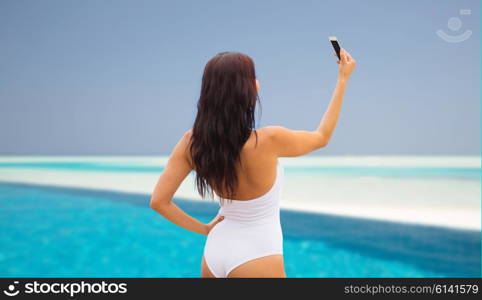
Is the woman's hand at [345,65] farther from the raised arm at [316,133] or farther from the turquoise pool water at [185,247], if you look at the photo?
the turquoise pool water at [185,247]

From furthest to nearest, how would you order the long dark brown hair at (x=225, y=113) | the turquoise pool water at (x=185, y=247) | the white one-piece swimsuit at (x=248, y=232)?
the turquoise pool water at (x=185, y=247)
the white one-piece swimsuit at (x=248, y=232)
the long dark brown hair at (x=225, y=113)

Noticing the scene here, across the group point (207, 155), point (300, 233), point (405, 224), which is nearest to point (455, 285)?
point (207, 155)

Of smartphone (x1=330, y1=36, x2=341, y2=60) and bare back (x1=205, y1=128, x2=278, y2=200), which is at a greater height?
smartphone (x1=330, y1=36, x2=341, y2=60)

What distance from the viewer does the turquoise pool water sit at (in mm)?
6270

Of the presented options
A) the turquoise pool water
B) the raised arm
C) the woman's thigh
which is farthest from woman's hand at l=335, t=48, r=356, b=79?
the turquoise pool water

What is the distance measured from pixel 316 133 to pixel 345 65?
285mm

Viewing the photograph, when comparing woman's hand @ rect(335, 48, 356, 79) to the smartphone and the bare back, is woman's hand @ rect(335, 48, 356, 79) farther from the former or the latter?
the bare back

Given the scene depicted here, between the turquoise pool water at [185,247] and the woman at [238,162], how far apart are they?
4778mm

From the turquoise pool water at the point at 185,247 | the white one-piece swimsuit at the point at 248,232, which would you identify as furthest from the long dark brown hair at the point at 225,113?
the turquoise pool water at the point at 185,247

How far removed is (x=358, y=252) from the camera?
675 centimetres

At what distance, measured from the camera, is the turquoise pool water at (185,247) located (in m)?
6.27

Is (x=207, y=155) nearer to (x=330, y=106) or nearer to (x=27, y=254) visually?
(x=330, y=106)

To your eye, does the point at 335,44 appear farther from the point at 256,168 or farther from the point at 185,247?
the point at 185,247

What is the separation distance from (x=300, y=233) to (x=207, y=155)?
682 cm
